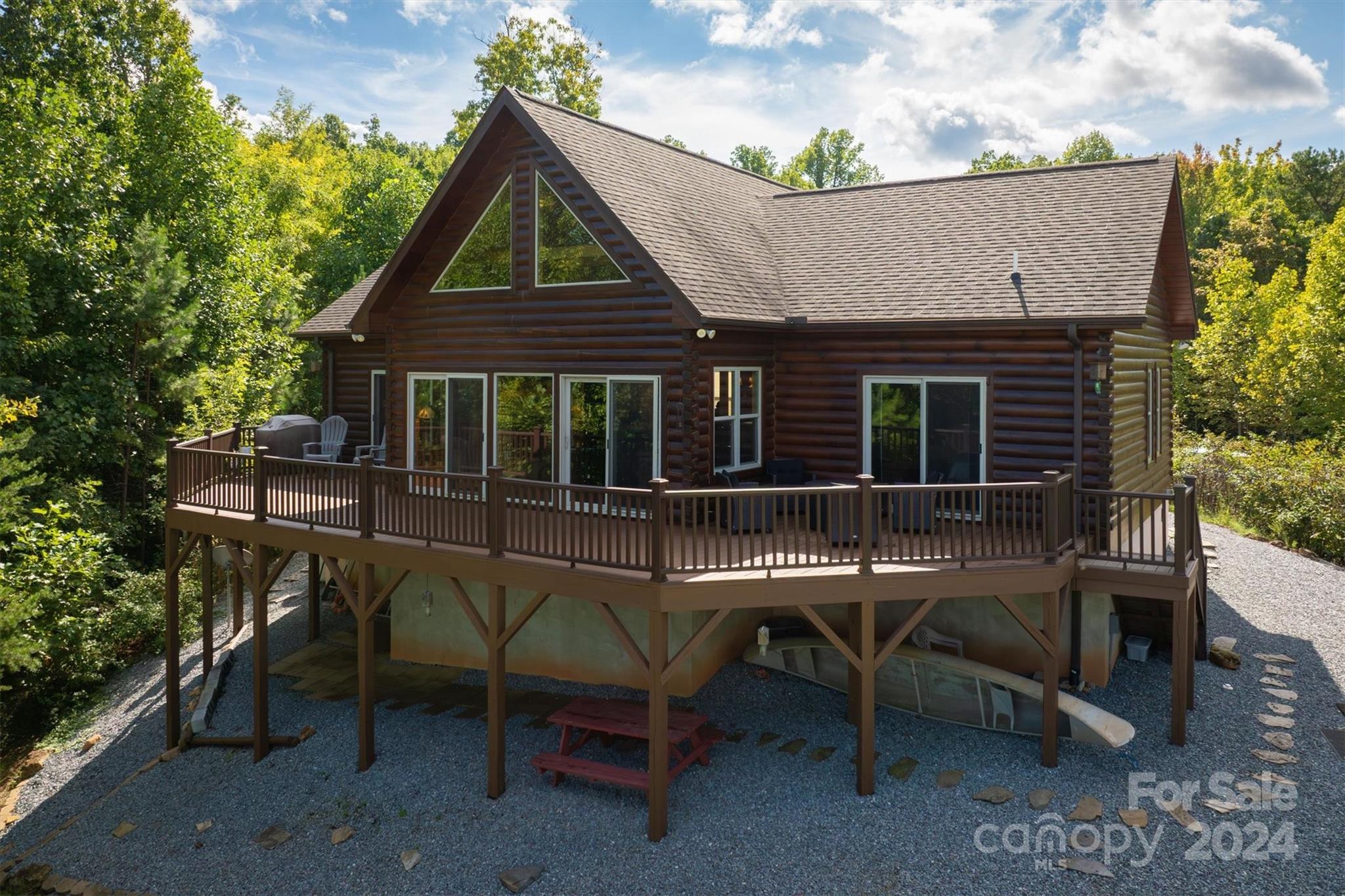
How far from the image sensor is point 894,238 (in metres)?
14.7

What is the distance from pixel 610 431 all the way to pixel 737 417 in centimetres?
185

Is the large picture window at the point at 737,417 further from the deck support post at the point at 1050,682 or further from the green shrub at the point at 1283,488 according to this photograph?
the green shrub at the point at 1283,488

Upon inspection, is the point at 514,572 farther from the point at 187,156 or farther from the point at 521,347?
the point at 187,156

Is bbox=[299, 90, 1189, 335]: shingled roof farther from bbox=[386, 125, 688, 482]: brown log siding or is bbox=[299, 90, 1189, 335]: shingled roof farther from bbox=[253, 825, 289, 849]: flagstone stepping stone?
bbox=[253, 825, 289, 849]: flagstone stepping stone

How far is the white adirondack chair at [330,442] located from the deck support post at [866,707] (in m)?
12.0

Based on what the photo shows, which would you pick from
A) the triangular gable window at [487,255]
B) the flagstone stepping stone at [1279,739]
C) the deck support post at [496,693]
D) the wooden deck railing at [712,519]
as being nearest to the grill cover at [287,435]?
the wooden deck railing at [712,519]

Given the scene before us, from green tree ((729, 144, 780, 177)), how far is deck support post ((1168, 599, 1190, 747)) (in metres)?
51.4

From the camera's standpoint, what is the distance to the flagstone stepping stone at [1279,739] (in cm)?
995

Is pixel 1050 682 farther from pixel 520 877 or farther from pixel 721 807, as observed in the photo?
pixel 520 877

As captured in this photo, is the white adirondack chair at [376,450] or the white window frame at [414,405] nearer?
the white window frame at [414,405]

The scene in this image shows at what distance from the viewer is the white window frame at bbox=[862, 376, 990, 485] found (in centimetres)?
1170

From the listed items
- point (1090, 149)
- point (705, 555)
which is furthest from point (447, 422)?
point (1090, 149)

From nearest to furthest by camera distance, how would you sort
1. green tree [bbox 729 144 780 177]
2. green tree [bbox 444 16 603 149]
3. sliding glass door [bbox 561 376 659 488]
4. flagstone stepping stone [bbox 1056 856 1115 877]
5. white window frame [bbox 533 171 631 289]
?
flagstone stepping stone [bbox 1056 856 1115 877] < sliding glass door [bbox 561 376 659 488] < white window frame [bbox 533 171 631 289] < green tree [bbox 444 16 603 149] < green tree [bbox 729 144 780 177]

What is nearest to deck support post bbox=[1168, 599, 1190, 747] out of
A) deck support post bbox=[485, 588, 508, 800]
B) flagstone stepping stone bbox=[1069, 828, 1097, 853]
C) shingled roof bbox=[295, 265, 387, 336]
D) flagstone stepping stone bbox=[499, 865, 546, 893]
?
flagstone stepping stone bbox=[1069, 828, 1097, 853]
